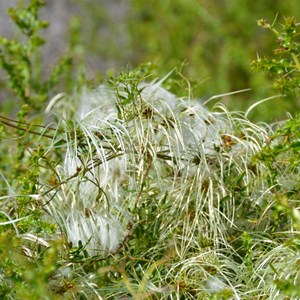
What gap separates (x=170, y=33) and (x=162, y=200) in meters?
2.18

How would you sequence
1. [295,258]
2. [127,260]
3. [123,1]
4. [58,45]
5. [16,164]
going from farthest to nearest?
→ 1. [123,1]
2. [58,45]
3. [16,164]
4. [127,260]
5. [295,258]

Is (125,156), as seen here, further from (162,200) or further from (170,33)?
(170,33)

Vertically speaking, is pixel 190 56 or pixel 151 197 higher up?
pixel 151 197

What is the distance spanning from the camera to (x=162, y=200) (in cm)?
135

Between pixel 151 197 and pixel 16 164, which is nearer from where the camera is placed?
pixel 151 197

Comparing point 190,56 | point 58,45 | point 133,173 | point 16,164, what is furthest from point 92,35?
point 133,173

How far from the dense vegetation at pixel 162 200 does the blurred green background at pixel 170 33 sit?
1715 mm

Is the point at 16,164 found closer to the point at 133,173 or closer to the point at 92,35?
the point at 133,173

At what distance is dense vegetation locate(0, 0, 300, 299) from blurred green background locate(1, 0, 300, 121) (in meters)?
1.71

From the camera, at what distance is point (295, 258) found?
118cm

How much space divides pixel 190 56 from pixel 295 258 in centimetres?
223

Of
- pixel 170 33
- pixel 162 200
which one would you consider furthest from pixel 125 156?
pixel 170 33

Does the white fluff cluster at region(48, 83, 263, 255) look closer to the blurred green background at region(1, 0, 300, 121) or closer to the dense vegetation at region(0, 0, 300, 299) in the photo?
the dense vegetation at region(0, 0, 300, 299)

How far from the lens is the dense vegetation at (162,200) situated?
122 cm
